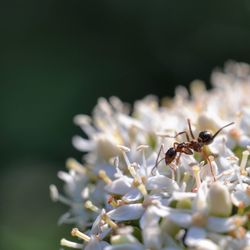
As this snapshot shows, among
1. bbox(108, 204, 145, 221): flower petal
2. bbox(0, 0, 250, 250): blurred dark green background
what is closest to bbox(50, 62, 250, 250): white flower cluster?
bbox(108, 204, 145, 221): flower petal

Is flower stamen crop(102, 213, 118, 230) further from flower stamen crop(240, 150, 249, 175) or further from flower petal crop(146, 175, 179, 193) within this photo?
flower stamen crop(240, 150, 249, 175)

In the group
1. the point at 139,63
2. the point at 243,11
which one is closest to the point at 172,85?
the point at 139,63

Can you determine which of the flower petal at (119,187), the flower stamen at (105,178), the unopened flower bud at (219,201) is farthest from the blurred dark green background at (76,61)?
the unopened flower bud at (219,201)

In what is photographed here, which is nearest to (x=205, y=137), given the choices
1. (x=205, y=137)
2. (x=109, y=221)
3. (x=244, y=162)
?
(x=205, y=137)

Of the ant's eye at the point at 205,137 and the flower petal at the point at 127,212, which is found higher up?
the ant's eye at the point at 205,137

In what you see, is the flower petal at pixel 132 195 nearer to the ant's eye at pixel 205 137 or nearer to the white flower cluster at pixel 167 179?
the white flower cluster at pixel 167 179

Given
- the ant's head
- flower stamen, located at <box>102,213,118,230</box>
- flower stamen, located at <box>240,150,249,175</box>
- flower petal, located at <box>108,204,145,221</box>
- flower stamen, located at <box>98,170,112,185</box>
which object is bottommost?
flower stamen, located at <box>102,213,118,230</box>
